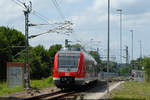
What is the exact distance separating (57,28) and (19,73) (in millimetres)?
5514

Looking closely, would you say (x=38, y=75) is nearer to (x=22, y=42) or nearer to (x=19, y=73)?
(x=22, y=42)

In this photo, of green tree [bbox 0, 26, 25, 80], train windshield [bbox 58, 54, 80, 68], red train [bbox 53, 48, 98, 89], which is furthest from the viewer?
green tree [bbox 0, 26, 25, 80]

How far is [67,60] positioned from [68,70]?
940 mm

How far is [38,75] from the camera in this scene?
64312 millimetres

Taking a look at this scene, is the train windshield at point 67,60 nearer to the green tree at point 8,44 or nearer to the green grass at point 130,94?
the green grass at point 130,94

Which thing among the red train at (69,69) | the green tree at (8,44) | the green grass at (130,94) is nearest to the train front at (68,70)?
the red train at (69,69)

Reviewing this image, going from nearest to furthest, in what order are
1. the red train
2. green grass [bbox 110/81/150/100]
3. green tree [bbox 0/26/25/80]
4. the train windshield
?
green grass [bbox 110/81/150/100], the red train, the train windshield, green tree [bbox 0/26/25/80]

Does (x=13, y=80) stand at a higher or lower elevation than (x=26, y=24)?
lower

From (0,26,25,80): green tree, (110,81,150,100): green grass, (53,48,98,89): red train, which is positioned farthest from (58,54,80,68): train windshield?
(0,26,25,80): green tree

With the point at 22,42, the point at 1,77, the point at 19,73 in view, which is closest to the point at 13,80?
the point at 19,73

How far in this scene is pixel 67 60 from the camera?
27.1m

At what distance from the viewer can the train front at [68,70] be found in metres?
26.5

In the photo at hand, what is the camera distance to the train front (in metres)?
26.5

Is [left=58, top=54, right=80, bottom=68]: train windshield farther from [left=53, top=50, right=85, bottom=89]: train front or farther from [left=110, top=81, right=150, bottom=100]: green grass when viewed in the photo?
[left=110, top=81, right=150, bottom=100]: green grass
